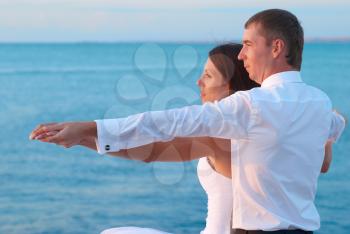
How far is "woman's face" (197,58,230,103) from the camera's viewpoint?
112 inches

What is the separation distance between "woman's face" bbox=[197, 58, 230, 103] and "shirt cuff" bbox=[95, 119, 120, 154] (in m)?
0.64

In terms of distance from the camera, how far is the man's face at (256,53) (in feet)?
8.24

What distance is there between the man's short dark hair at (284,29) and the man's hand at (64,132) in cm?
63

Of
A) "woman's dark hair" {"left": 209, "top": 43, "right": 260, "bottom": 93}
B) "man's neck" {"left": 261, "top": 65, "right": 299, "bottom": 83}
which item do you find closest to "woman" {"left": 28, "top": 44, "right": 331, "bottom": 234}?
"woman's dark hair" {"left": 209, "top": 43, "right": 260, "bottom": 93}

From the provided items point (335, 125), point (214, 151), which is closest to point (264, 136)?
point (214, 151)

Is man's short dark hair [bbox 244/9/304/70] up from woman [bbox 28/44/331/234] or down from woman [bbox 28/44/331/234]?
up

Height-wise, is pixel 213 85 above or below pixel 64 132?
above

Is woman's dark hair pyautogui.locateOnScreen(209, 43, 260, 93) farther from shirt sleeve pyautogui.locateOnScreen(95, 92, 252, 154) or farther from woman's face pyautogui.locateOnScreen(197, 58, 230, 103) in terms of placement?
shirt sleeve pyautogui.locateOnScreen(95, 92, 252, 154)

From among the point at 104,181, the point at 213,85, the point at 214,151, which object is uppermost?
the point at 213,85

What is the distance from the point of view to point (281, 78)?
2488mm

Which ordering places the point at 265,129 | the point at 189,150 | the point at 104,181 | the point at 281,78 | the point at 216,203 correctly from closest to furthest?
the point at 265,129 < the point at 281,78 < the point at 189,150 < the point at 216,203 < the point at 104,181

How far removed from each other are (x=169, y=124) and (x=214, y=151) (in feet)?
1.37

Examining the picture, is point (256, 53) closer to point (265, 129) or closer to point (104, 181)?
point (265, 129)

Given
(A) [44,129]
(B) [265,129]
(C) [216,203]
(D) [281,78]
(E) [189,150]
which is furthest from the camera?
(C) [216,203]
